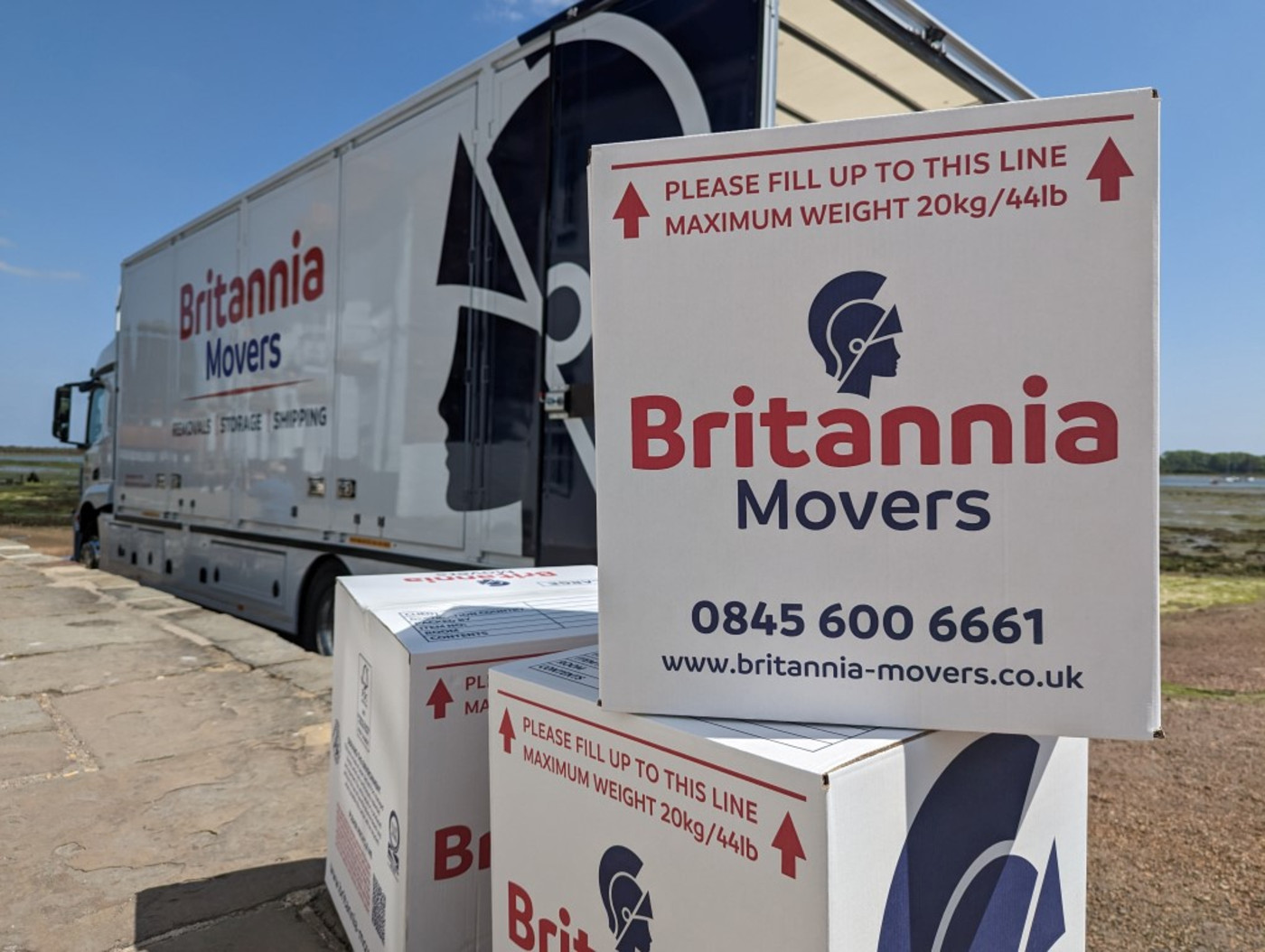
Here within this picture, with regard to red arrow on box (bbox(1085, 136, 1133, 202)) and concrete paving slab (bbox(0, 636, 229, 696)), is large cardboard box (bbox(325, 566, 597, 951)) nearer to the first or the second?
red arrow on box (bbox(1085, 136, 1133, 202))

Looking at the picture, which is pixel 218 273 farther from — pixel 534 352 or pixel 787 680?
pixel 787 680

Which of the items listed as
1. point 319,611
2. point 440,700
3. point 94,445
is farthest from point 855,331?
point 94,445

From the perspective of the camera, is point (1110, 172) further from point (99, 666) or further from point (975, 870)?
point (99, 666)

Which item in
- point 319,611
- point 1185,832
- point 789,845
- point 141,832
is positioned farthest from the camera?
point 319,611

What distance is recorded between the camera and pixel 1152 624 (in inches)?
41.7

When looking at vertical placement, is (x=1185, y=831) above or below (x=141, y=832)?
below

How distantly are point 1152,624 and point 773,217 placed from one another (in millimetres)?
707

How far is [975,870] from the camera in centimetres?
124

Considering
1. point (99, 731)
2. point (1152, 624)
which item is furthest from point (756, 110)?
point (99, 731)

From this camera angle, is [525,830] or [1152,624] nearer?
[1152,624]

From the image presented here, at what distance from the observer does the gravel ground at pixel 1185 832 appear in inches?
88.4

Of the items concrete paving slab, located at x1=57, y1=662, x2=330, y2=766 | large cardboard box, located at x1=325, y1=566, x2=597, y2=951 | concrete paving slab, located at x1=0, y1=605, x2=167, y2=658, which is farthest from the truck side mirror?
large cardboard box, located at x1=325, y1=566, x2=597, y2=951

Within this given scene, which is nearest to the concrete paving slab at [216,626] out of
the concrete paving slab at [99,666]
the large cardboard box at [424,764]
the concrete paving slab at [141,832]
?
the concrete paving slab at [99,666]

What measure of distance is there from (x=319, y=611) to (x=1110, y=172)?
5032 millimetres
